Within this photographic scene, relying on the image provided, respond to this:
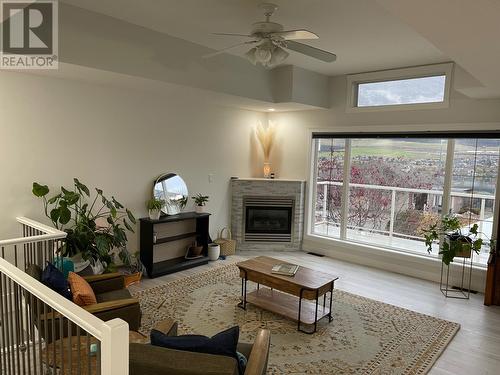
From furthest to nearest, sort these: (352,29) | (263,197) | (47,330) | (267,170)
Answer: (267,170), (263,197), (352,29), (47,330)

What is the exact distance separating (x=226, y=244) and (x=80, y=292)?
11.0 feet

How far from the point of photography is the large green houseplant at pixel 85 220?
3.81 meters

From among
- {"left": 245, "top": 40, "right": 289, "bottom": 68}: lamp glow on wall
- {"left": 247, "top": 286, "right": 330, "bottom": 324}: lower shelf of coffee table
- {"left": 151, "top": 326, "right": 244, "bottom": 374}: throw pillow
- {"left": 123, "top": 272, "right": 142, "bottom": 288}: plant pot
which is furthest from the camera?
{"left": 123, "top": 272, "right": 142, "bottom": 288}: plant pot

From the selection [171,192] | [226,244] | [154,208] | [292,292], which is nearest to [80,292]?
[292,292]

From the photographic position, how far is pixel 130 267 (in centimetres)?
459

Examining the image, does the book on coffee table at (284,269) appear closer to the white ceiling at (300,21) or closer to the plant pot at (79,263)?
the plant pot at (79,263)

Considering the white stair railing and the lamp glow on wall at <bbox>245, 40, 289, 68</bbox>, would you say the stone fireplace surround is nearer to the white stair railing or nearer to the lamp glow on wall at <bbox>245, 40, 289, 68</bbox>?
the lamp glow on wall at <bbox>245, 40, 289, 68</bbox>

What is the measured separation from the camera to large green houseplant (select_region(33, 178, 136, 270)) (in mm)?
3809

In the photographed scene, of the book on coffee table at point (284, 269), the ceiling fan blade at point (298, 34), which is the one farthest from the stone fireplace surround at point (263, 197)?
the ceiling fan blade at point (298, 34)

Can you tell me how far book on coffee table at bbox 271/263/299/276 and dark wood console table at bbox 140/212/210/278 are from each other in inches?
70.7

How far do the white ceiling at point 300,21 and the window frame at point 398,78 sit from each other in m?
0.25

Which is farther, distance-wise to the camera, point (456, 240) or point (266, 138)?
point (266, 138)

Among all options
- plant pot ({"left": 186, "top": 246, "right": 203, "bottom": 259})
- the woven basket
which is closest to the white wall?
the woven basket

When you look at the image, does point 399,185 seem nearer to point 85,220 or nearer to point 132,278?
point 132,278
